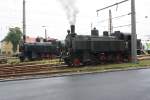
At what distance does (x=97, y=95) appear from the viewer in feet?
40.2

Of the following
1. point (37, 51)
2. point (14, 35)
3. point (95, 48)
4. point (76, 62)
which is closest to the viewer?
point (76, 62)

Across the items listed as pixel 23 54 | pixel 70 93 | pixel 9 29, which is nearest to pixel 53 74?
pixel 70 93

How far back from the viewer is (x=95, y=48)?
98.5 ft

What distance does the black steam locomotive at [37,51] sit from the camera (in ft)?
134

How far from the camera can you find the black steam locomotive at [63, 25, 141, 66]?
28.9m

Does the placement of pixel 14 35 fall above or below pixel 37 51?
above

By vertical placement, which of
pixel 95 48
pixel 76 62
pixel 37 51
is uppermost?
pixel 95 48

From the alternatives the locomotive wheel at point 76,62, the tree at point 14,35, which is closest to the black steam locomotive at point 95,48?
the locomotive wheel at point 76,62

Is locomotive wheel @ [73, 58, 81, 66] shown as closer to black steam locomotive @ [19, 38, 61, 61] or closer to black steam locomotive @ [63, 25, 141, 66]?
black steam locomotive @ [63, 25, 141, 66]

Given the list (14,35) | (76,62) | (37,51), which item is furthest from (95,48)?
(14,35)

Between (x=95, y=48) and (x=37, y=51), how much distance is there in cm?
1320

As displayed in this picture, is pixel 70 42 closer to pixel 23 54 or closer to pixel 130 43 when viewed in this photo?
pixel 130 43

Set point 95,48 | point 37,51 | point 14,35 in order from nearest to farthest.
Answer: point 95,48, point 37,51, point 14,35

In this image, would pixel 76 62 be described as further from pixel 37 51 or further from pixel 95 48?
pixel 37 51
